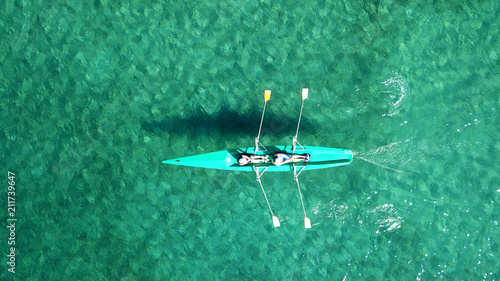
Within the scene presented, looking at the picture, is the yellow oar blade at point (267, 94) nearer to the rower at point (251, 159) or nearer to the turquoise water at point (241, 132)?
the turquoise water at point (241, 132)

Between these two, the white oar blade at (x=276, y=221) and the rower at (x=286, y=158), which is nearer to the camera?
the rower at (x=286, y=158)

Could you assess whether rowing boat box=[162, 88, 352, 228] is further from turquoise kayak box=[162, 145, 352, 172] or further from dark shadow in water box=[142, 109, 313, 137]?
dark shadow in water box=[142, 109, 313, 137]

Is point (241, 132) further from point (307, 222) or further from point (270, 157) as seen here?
point (307, 222)

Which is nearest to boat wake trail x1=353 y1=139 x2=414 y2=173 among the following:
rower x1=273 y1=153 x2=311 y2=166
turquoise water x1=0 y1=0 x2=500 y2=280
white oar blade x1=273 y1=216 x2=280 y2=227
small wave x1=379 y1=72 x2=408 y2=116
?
turquoise water x1=0 y1=0 x2=500 y2=280

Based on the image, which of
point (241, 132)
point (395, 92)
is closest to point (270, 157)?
point (241, 132)

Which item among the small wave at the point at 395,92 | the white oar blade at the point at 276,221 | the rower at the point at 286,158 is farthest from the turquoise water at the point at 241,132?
the rower at the point at 286,158

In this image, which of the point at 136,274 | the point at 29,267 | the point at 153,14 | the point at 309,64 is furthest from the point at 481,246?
the point at 29,267
